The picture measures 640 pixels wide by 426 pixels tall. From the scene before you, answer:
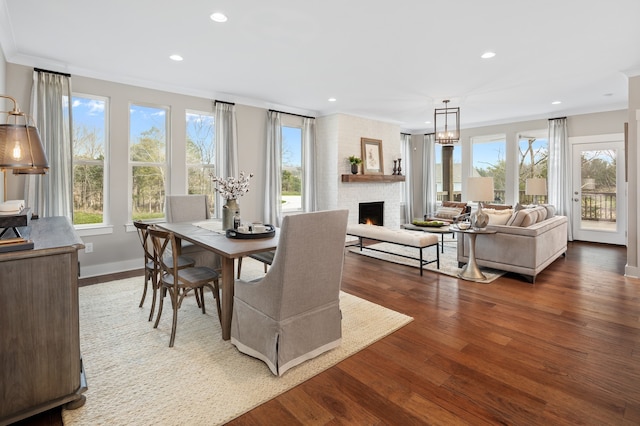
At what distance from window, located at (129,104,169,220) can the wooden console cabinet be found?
10.5 feet

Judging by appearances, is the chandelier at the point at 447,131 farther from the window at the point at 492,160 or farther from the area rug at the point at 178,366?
the area rug at the point at 178,366

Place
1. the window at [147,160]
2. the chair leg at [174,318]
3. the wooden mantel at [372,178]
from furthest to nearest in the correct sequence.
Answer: the wooden mantel at [372,178] < the window at [147,160] < the chair leg at [174,318]

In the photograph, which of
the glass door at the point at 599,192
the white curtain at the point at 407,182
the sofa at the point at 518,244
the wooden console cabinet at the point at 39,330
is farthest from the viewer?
the white curtain at the point at 407,182

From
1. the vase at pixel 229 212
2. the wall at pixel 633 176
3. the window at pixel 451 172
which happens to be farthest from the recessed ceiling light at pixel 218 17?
the window at pixel 451 172

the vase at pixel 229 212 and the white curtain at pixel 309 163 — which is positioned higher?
the white curtain at pixel 309 163

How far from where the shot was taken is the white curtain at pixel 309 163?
657cm

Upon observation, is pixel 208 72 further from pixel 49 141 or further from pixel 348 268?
pixel 348 268

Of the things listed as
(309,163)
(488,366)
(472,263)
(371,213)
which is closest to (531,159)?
(371,213)

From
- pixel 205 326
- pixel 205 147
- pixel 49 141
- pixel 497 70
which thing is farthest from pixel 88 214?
pixel 497 70

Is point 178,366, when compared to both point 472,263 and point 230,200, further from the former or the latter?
point 472,263

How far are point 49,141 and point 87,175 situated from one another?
616mm

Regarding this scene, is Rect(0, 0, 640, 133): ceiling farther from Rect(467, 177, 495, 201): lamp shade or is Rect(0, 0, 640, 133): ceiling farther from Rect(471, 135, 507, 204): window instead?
Rect(471, 135, 507, 204): window

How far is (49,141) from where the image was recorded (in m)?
3.87

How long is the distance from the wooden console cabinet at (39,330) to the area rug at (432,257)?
398 cm
